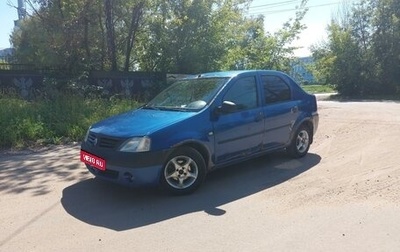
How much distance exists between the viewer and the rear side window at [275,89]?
6.50m

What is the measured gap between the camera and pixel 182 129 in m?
5.16

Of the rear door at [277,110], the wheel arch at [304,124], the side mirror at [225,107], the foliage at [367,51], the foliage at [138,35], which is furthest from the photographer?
the foliage at [367,51]

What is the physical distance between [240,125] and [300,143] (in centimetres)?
177

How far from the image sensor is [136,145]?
490 cm

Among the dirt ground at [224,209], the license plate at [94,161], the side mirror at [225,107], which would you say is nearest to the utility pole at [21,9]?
the dirt ground at [224,209]

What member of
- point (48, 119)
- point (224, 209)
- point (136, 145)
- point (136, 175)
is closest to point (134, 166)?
point (136, 175)

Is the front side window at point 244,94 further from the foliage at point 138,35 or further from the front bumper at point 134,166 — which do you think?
the foliage at point 138,35

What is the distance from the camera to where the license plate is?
201 inches

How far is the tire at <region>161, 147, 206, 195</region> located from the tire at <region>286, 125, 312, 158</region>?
2224 millimetres

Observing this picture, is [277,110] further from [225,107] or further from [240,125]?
[225,107]

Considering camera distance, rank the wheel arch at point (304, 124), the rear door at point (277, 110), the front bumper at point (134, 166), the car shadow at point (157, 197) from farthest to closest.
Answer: the wheel arch at point (304, 124) → the rear door at point (277, 110) → the front bumper at point (134, 166) → the car shadow at point (157, 197)

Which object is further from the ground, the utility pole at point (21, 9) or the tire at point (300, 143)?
the utility pole at point (21, 9)

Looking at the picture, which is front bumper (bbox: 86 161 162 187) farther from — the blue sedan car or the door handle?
the door handle

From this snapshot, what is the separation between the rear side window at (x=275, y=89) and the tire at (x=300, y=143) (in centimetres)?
67
